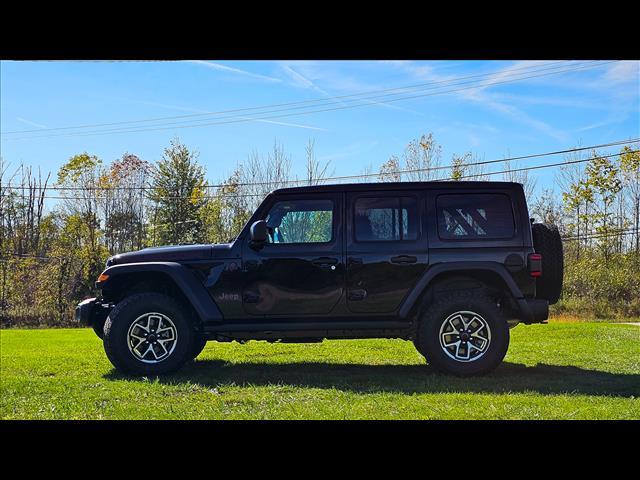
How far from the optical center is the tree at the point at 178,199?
585 inches

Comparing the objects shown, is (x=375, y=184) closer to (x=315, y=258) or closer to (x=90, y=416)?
(x=315, y=258)

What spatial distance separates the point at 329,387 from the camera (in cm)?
520

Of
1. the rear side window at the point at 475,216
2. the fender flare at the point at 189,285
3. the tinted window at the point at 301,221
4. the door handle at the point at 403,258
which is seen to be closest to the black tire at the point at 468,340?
the door handle at the point at 403,258

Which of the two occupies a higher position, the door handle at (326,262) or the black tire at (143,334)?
the door handle at (326,262)

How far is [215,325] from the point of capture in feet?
19.0

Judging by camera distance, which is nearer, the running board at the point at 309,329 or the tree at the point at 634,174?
the running board at the point at 309,329

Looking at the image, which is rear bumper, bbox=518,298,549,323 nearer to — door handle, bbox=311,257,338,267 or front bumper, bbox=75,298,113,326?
door handle, bbox=311,257,338,267

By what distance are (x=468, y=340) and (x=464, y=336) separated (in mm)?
52

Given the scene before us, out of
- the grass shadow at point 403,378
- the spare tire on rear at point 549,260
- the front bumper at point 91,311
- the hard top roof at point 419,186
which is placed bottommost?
the grass shadow at point 403,378

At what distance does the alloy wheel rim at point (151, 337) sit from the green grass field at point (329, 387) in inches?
10.2

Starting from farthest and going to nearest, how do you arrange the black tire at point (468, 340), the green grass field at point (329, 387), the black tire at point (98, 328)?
the black tire at point (98, 328) → the black tire at point (468, 340) → the green grass field at point (329, 387)

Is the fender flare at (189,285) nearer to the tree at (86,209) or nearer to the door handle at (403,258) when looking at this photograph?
the door handle at (403,258)
